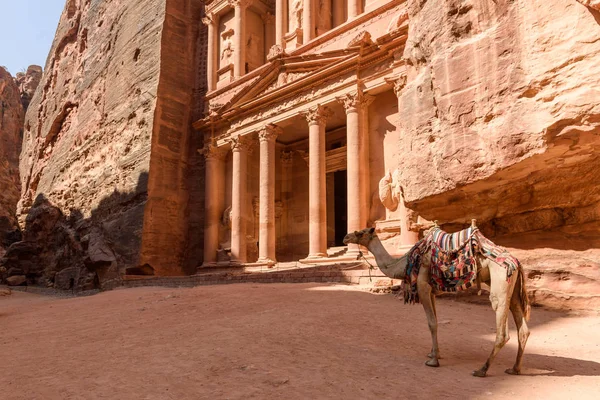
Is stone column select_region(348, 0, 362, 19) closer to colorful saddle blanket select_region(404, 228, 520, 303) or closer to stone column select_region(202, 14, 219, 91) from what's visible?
stone column select_region(202, 14, 219, 91)

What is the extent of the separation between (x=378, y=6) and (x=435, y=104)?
12.6 meters

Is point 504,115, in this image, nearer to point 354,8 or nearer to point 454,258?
point 454,258

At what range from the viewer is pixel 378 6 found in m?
19.2

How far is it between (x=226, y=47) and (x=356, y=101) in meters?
11.8

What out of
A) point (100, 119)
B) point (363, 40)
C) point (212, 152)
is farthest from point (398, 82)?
point (100, 119)

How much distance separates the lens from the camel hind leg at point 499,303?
14.0 feet

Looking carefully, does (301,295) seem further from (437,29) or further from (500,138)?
(437,29)

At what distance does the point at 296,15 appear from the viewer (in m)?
23.0

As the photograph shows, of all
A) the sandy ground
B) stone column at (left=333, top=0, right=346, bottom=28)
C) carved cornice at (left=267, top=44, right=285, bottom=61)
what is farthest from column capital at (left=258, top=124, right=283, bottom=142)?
the sandy ground

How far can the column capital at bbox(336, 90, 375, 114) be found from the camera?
→ 17766 mm

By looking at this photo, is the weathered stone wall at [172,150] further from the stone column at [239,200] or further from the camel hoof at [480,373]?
the camel hoof at [480,373]

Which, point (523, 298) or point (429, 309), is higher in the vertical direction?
point (523, 298)

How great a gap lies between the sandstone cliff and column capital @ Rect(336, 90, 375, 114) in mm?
8199

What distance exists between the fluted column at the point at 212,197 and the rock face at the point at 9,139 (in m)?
28.1
